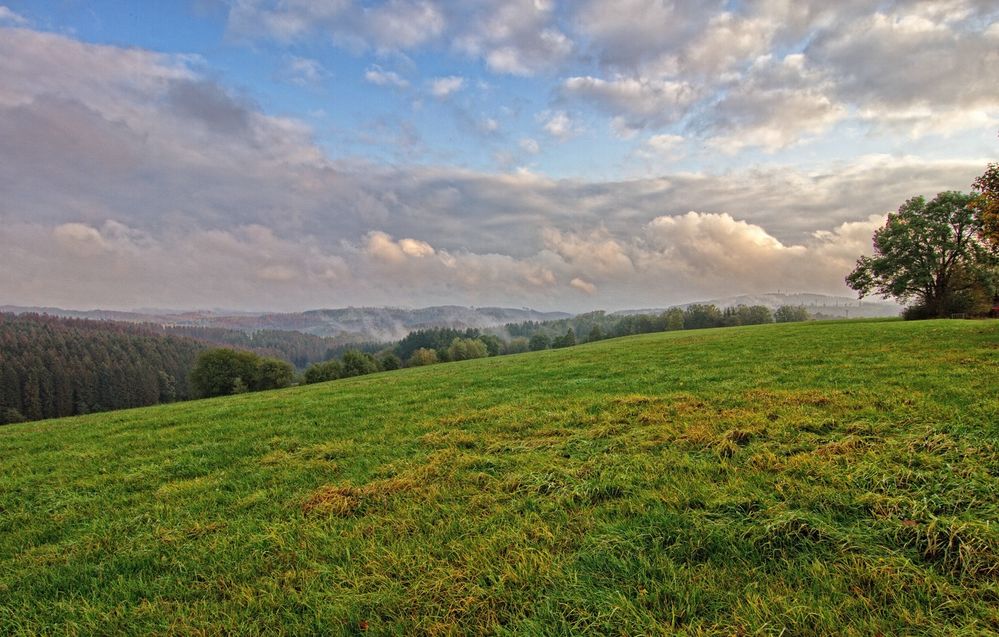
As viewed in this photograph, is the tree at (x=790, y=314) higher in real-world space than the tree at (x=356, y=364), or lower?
higher

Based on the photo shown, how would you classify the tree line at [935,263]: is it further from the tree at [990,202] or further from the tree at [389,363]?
the tree at [389,363]

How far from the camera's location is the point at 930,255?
41750 mm

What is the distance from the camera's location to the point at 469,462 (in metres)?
7.20

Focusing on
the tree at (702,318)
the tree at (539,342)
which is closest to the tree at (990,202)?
the tree at (702,318)

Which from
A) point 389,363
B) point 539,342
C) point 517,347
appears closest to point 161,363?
point 389,363

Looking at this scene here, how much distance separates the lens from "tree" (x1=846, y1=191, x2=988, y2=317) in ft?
131

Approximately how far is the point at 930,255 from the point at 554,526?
58.0 meters

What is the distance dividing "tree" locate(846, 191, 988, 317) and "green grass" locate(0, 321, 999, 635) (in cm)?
4561

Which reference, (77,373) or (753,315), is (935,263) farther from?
(77,373)

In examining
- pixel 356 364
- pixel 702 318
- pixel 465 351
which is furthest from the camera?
pixel 702 318

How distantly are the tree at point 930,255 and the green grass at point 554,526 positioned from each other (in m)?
45.6

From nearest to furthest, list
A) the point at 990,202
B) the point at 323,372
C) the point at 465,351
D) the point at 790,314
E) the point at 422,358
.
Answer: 1. the point at 990,202
2. the point at 323,372
3. the point at 422,358
4. the point at 465,351
5. the point at 790,314

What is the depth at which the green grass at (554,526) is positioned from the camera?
3.42m

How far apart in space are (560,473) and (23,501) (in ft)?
32.2
